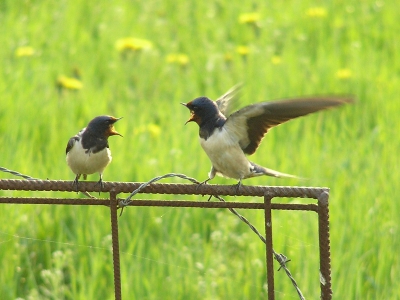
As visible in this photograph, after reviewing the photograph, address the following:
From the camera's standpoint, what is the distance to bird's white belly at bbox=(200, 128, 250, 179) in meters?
2.61

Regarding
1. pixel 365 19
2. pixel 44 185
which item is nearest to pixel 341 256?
pixel 44 185

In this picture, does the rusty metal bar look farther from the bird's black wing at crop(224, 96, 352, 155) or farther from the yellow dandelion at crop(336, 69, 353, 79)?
the yellow dandelion at crop(336, 69, 353, 79)

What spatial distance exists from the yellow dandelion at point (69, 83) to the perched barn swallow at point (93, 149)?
202cm

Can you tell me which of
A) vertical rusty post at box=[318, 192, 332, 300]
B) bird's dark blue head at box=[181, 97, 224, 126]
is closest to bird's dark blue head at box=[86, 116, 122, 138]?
bird's dark blue head at box=[181, 97, 224, 126]

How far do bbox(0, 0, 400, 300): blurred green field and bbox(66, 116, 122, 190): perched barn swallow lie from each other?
0.31 metres

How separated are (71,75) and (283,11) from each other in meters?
2.19

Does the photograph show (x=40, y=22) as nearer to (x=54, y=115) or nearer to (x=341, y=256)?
(x=54, y=115)

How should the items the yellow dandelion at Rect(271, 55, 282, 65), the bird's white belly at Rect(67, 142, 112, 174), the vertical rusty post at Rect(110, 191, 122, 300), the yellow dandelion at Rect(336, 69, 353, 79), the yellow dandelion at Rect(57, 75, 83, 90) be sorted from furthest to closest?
the yellow dandelion at Rect(271, 55, 282, 65) → the yellow dandelion at Rect(336, 69, 353, 79) → the yellow dandelion at Rect(57, 75, 83, 90) → the bird's white belly at Rect(67, 142, 112, 174) → the vertical rusty post at Rect(110, 191, 122, 300)

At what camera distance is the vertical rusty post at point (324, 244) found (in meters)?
1.80

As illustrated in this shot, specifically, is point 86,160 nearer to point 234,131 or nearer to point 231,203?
point 234,131

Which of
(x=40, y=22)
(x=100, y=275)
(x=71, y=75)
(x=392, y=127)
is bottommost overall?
(x=100, y=275)

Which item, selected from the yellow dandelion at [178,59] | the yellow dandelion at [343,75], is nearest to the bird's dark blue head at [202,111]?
the yellow dandelion at [343,75]

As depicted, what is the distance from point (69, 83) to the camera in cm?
488

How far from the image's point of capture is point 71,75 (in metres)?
5.33
